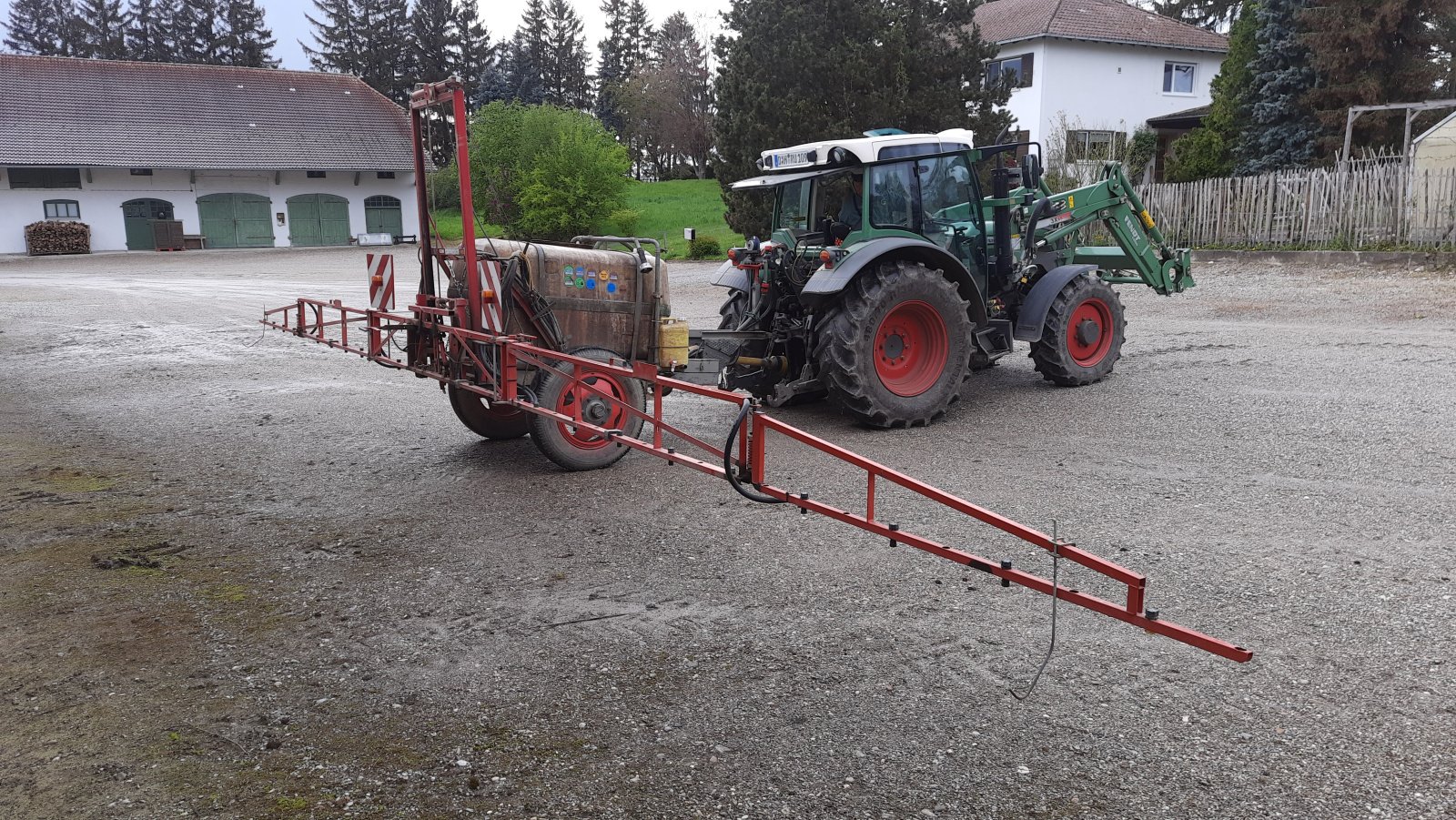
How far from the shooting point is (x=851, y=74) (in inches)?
805

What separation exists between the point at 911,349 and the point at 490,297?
3512mm

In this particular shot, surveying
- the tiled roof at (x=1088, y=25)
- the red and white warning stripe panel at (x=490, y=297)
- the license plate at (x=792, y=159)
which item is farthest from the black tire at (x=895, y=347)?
the tiled roof at (x=1088, y=25)

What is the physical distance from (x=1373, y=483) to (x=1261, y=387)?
300 centimetres

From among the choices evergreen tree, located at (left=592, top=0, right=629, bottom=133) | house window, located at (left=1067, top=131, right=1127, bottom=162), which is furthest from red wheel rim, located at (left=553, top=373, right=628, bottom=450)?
evergreen tree, located at (left=592, top=0, right=629, bottom=133)

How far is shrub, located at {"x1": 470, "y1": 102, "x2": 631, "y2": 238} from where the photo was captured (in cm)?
3194

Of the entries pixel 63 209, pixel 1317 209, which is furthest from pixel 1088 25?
pixel 63 209

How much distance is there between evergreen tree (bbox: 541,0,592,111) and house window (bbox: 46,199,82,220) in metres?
39.5

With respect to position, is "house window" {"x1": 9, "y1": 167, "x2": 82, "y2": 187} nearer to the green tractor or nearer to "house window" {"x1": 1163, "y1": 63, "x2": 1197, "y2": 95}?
the green tractor

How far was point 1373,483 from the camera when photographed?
5988mm

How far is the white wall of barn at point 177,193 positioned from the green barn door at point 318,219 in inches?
7.3

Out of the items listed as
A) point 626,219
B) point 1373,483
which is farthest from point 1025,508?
point 626,219

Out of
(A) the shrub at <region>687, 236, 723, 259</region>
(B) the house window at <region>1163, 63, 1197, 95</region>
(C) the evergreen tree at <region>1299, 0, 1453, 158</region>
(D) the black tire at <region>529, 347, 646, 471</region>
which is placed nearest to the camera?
(D) the black tire at <region>529, 347, 646, 471</region>

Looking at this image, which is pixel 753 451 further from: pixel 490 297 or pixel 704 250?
pixel 704 250

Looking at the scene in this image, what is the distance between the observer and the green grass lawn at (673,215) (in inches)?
1302
